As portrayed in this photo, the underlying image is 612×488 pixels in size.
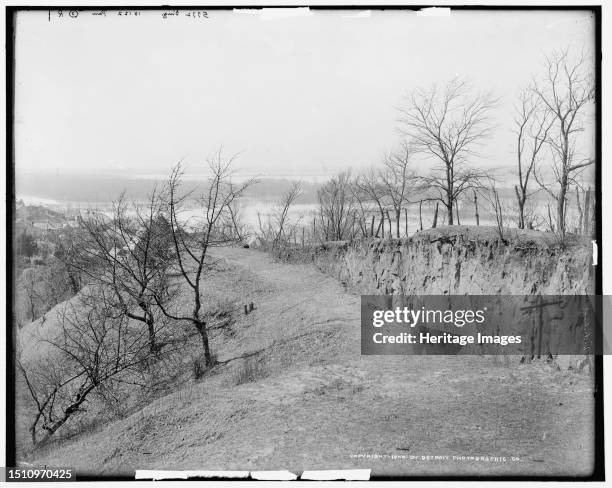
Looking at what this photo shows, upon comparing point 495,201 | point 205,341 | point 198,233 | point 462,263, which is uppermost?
point 495,201

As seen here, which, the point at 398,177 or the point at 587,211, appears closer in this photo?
the point at 587,211

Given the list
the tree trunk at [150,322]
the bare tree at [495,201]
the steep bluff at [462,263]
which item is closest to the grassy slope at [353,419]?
the steep bluff at [462,263]

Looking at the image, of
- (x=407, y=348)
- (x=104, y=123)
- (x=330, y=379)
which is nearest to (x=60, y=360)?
(x=104, y=123)

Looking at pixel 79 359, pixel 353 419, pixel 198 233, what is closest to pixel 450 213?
pixel 353 419

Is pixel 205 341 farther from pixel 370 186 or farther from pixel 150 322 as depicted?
pixel 370 186

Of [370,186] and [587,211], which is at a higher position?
[370,186]

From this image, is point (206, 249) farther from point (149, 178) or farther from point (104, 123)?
point (104, 123)
